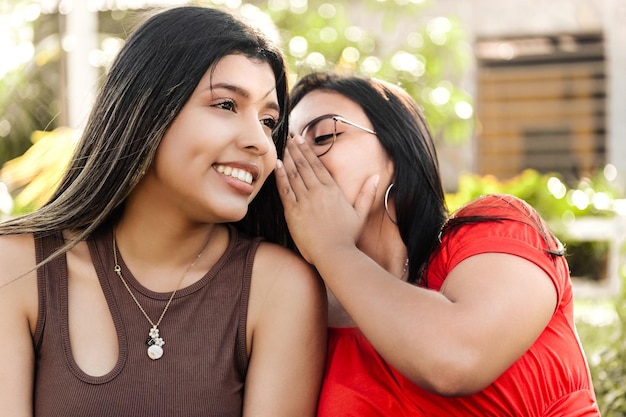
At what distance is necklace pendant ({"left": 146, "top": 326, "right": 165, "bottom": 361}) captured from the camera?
8.26 feet

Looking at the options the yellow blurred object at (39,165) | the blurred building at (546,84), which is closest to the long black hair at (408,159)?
the yellow blurred object at (39,165)

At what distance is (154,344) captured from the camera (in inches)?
99.9

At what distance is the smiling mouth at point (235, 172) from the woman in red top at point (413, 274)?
257mm

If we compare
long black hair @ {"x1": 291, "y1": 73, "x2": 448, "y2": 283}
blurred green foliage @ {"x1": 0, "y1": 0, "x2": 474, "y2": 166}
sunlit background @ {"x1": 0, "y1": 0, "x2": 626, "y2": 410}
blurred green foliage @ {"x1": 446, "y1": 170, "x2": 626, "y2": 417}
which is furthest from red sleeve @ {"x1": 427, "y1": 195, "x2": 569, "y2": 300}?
blurred green foliage @ {"x1": 0, "y1": 0, "x2": 474, "y2": 166}

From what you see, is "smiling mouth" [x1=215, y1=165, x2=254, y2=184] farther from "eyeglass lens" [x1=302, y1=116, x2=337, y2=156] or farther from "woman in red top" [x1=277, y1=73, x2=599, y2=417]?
"eyeglass lens" [x1=302, y1=116, x2=337, y2=156]

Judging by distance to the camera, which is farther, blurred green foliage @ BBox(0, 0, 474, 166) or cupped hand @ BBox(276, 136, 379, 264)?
blurred green foliage @ BBox(0, 0, 474, 166)


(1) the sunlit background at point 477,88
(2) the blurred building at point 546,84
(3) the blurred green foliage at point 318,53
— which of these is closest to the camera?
(1) the sunlit background at point 477,88

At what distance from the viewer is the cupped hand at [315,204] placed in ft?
8.51

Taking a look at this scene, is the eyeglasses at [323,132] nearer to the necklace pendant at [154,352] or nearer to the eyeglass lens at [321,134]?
the eyeglass lens at [321,134]

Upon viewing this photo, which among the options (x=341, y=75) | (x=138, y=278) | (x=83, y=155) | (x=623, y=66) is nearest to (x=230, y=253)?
(x=138, y=278)

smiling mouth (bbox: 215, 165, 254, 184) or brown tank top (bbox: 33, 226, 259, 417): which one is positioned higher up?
smiling mouth (bbox: 215, 165, 254, 184)

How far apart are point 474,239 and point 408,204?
16.8 inches

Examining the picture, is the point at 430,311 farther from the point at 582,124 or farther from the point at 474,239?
the point at 582,124

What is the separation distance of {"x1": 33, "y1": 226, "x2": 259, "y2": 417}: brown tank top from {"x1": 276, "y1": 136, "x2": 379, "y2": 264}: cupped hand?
0.20m
